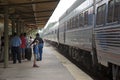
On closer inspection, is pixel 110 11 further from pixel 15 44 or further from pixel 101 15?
pixel 15 44

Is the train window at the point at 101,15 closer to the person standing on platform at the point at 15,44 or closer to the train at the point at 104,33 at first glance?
the train at the point at 104,33

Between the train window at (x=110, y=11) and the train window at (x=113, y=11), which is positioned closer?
the train window at (x=113, y=11)

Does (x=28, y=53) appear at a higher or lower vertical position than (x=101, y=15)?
lower

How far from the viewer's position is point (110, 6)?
12867mm

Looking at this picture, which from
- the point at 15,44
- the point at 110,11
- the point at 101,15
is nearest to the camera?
the point at 110,11

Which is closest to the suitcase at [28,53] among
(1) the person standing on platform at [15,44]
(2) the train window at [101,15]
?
(1) the person standing on platform at [15,44]

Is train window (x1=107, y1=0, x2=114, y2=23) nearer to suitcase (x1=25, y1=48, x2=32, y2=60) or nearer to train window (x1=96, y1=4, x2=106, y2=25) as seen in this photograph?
train window (x1=96, y1=4, x2=106, y2=25)

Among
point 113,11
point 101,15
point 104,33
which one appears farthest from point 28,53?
point 113,11

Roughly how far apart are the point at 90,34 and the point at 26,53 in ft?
37.3

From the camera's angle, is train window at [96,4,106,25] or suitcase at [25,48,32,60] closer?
train window at [96,4,106,25]

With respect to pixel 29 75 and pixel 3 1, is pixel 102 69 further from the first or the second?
pixel 3 1

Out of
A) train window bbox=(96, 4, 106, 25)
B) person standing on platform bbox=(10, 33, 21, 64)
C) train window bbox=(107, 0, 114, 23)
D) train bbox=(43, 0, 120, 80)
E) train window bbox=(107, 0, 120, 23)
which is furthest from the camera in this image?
person standing on platform bbox=(10, 33, 21, 64)

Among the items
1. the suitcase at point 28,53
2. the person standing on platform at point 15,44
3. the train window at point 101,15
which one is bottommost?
the suitcase at point 28,53

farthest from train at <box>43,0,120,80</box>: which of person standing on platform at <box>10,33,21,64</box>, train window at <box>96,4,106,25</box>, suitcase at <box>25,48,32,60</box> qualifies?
suitcase at <box>25,48,32,60</box>
